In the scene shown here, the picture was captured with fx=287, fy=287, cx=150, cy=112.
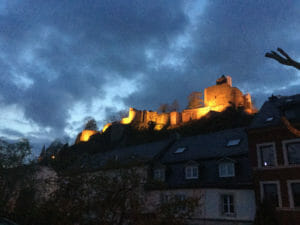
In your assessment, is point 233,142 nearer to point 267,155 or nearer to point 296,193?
point 267,155

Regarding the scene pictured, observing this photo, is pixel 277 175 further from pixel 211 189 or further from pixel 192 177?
pixel 192 177

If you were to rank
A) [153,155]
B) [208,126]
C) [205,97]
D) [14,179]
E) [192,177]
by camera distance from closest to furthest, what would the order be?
[192,177] → [14,179] → [153,155] → [208,126] → [205,97]

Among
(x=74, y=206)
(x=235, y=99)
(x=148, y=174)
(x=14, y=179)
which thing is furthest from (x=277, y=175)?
(x=235, y=99)

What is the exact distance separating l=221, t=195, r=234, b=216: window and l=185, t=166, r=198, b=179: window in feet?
10.0

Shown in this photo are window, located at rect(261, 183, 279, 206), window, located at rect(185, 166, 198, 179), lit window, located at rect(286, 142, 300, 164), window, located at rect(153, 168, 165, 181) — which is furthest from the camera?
window, located at rect(153, 168, 165, 181)

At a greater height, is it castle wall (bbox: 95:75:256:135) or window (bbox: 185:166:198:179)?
castle wall (bbox: 95:75:256:135)

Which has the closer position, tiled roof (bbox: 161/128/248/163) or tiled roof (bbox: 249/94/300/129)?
tiled roof (bbox: 249/94/300/129)

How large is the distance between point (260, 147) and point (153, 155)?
1122 centimetres

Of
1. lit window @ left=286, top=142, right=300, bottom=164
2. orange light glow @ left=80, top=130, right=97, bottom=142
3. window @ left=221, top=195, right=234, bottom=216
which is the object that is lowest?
window @ left=221, top=195, right=234, bottom=216

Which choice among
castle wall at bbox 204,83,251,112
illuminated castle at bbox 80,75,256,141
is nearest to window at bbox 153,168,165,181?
illuminated castle at bbox 80,75,256,141

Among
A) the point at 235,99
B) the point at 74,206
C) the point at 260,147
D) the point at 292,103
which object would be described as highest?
the point at 235,99

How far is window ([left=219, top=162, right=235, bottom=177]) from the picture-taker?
22.0 meters

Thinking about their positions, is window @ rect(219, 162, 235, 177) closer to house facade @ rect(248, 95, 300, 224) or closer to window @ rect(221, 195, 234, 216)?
window @ rect(221, 195, 234, 216)

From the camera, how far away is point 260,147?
21.2m
